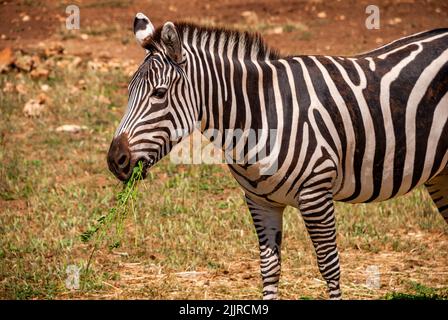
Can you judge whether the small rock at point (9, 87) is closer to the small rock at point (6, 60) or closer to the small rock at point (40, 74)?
the small rock at point (40, 74)

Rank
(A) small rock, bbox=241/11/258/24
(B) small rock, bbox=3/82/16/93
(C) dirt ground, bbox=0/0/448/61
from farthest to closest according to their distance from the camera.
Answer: (A) small rock, bbox=241/11/258/24 → (C) dirt ground, bbox=0/0/448/61 → (B) small rock, bbox=3/82/16/93

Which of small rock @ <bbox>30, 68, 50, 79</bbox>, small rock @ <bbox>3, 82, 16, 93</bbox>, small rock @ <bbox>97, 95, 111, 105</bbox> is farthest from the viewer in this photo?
small rock @ <bbox>30, 68, 50, 79</bbox>

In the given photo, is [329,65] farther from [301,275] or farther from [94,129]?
[94,129]

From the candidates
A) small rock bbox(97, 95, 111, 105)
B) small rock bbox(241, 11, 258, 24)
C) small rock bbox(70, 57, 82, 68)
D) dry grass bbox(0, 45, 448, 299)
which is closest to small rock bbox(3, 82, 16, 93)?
small rock bbox(70, 57, 82, 68)

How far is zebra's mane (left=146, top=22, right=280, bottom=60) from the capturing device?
5102mm

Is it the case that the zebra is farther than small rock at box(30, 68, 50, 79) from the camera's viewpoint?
No

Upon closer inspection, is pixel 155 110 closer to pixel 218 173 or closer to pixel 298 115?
pixel 298 115

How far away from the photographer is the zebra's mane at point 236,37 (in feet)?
16.7

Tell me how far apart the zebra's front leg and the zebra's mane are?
106 centimetres

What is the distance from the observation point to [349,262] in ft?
22.9

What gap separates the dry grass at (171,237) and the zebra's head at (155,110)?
1.86m

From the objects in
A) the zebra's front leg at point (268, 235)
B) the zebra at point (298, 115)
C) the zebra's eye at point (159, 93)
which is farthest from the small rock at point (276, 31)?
the zebra's eye at point (159, 93)

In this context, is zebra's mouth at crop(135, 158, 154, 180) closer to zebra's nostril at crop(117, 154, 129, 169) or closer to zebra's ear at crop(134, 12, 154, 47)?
zebra's nostril at crop(117, 154, 129, 169)

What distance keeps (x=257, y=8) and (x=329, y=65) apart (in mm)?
12777
